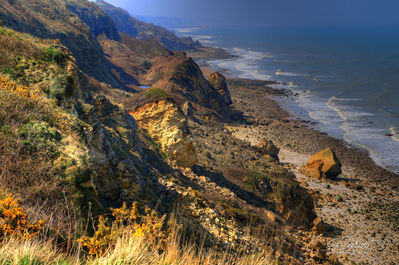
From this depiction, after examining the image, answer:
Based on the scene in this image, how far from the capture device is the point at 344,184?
2714cm

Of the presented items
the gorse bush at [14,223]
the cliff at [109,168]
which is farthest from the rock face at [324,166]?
the gorse bush at [14,223]

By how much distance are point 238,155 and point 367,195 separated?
1251 centimetres

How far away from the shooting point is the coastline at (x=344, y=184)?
18359mm

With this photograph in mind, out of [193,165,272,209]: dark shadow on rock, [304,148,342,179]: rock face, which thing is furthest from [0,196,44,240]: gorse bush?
[304,148,342,179]: rock face

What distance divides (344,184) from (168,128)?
20.0 meters

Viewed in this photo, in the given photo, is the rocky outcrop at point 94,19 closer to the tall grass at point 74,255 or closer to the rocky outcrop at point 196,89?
the rocky outcrop at point 196,89

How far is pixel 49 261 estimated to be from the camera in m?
2.79

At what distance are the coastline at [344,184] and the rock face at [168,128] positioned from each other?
9.92m

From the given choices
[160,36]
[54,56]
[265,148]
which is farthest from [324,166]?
[160,36]

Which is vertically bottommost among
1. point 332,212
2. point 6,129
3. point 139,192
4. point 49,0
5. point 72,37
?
point 332,212

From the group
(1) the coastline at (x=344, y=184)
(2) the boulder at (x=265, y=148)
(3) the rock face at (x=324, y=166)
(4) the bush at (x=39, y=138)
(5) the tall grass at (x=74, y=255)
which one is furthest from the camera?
(2) the boulder at (x=265, y=148)

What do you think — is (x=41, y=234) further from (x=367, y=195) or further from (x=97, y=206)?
(x=367, y=195)

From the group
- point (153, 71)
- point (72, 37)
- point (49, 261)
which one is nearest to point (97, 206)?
point (49, 261)

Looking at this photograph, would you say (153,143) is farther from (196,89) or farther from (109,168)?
(196,89)
